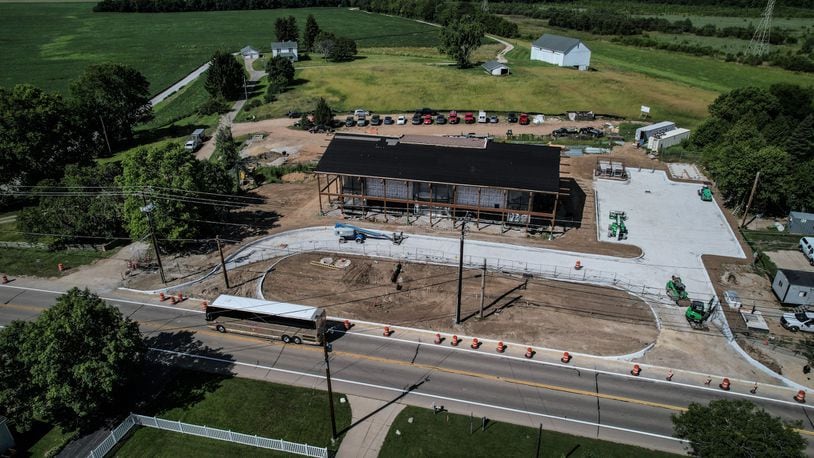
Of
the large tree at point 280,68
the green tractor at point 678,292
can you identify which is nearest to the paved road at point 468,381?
the green tractor at point 678,292

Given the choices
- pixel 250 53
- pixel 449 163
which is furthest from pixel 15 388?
pixel 250 53

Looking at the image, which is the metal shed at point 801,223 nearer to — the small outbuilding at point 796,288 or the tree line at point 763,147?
the tree line at point 763,147

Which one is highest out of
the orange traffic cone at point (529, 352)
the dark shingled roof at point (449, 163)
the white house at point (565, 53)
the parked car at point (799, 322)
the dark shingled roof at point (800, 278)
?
the white house at point (565, 53)

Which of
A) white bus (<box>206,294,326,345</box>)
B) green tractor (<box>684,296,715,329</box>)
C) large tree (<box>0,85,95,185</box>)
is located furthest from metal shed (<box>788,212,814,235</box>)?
large tree (<box>0,85,95,185</box>)

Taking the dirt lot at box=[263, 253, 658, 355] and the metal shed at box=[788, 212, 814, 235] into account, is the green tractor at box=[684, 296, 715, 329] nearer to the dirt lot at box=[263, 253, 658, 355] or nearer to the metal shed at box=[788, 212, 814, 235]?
the dirt lot at box=[263, 253, 658, 355]

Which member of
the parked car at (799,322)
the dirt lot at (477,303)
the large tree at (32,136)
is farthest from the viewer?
the large tree at (32,136)

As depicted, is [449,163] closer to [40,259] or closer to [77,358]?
[77,358]
